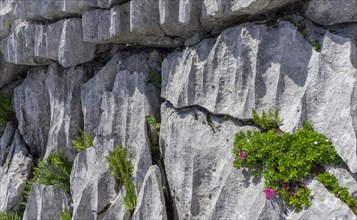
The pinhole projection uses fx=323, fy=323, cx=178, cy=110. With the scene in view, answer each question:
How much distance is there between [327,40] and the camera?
761cm

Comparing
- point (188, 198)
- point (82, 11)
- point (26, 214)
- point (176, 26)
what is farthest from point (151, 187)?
point (82, 11)

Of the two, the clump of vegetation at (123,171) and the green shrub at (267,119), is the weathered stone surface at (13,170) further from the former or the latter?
the green shrub at (267,119)

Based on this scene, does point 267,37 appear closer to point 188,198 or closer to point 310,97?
point 310,97

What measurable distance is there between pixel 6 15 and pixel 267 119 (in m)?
10.8

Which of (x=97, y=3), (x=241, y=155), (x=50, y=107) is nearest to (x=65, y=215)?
(x=50, y=107)

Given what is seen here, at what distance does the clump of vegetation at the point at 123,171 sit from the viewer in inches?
352

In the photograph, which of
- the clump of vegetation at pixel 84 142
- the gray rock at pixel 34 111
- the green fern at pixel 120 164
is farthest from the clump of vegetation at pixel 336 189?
the gray rock at pixel 34 111

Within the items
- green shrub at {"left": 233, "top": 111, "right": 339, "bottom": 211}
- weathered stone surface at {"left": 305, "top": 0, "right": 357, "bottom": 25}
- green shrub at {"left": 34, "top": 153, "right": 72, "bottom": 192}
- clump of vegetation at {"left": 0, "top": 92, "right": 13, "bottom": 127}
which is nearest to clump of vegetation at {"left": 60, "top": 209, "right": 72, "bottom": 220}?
green shrub at {"left": 34, "top": 153, "right": 72, "bottom": 192}

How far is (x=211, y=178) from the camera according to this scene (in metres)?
8.30

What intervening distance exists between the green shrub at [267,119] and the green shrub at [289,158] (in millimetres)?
72

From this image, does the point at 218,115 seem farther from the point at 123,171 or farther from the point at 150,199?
the point at 123,171

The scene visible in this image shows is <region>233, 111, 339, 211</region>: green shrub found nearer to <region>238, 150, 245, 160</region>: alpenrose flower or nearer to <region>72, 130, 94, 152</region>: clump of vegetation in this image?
<region>238, 150, 245, 160</region>: alpenrose flower

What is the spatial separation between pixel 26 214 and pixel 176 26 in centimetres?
824

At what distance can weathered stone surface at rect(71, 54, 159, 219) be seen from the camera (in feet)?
31.7
